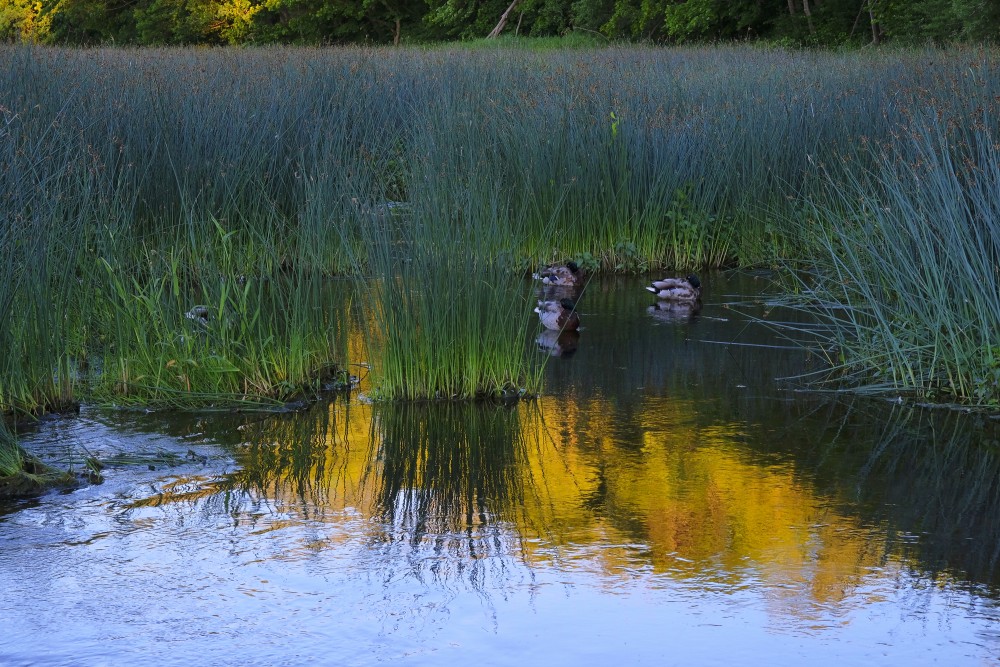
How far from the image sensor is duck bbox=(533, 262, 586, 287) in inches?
299

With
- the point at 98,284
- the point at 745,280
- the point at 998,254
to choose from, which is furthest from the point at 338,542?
the point at 745,280

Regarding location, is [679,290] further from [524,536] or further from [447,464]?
[524,536]

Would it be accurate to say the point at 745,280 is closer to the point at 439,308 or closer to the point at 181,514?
the point at 439,308

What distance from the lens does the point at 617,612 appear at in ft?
10.4

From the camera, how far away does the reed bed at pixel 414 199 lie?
17.3 feet

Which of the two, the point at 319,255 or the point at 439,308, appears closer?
the point at 439,308

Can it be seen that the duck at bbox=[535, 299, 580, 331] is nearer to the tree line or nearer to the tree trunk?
the tree line

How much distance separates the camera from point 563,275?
7707mm

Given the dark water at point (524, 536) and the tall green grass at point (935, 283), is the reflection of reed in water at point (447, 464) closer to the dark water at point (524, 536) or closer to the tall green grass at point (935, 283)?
the dark water at point (524, 536)

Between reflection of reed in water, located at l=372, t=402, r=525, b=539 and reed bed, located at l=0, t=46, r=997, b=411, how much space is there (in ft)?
0.97

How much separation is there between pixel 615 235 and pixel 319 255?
3.52m

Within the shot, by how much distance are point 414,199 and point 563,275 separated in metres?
2.50

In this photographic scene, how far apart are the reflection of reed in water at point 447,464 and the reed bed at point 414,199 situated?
0.29 meters

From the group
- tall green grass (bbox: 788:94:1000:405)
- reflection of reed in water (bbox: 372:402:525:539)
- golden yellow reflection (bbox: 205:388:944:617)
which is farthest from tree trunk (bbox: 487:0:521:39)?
golden yellow reflection (bbox: 205:388:944:617)
